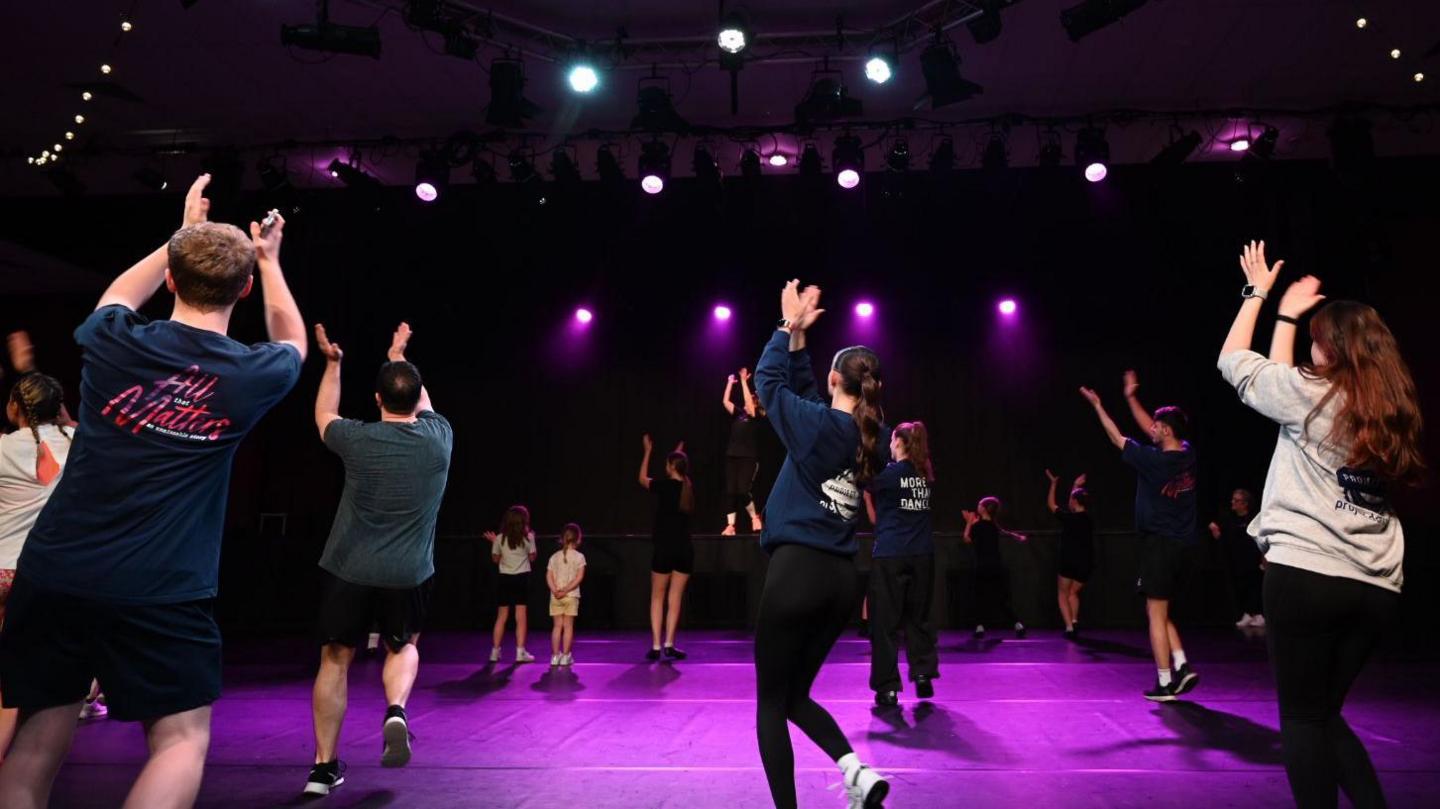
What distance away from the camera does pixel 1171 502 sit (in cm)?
646

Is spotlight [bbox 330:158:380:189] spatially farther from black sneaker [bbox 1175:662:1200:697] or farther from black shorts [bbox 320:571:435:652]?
black sneaker [bbox 1175:662:1200:697]

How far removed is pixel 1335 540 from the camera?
2.70 metres

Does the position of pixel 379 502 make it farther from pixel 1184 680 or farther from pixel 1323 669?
pixel 1184 680

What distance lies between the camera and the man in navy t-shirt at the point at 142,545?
6.75ft

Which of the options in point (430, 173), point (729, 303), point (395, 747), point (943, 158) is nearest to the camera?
point (395, 747)

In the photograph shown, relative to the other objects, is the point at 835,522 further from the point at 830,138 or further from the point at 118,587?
the point at 830,138

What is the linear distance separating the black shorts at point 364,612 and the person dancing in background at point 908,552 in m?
3.48

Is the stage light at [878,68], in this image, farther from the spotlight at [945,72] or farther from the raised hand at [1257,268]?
the raised hand at [1257,268]

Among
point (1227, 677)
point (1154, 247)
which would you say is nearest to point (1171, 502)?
point (1227, 677)

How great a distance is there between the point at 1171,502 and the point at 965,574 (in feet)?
18.9

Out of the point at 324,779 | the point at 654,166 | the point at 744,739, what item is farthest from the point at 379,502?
the point at 654,166

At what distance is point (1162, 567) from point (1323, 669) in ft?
13.1

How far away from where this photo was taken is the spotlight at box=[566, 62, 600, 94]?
9.34 m

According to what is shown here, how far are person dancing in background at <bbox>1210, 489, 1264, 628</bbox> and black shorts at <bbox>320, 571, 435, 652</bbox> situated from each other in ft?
33.2
